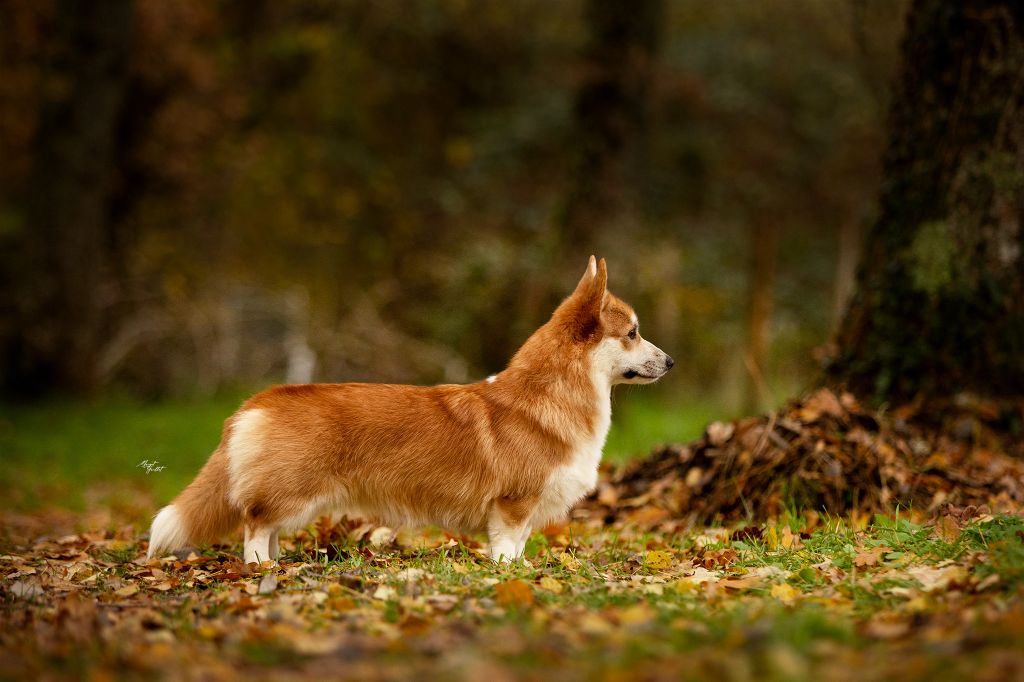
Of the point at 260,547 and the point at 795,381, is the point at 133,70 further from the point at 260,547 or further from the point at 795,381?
the point at 260,547

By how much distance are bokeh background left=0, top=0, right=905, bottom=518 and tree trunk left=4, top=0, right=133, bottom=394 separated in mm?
35

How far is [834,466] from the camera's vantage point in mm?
5398

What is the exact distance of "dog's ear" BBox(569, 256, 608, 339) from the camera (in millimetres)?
4969

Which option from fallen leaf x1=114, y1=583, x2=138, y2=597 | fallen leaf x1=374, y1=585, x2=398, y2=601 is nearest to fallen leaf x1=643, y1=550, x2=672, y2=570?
fallen leaf x1=374, y1=585, x2=398, y2=601

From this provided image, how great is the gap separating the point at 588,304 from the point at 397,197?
1655 cm

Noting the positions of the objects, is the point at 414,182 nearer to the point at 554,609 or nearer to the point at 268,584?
the point at 268,584

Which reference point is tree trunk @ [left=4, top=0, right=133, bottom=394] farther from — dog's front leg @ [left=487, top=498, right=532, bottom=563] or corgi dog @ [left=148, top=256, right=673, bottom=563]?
dog's front leg @ [left=487, top=498, right=532, bottom=563]

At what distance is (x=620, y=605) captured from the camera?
3543mm

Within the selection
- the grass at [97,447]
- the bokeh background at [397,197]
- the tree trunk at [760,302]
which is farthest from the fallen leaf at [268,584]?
the tree trunk at [760,302]

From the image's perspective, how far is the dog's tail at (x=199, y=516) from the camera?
4570mm

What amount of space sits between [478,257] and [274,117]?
35.0 ft

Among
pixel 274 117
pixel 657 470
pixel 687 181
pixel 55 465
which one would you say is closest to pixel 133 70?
pixel 274 117

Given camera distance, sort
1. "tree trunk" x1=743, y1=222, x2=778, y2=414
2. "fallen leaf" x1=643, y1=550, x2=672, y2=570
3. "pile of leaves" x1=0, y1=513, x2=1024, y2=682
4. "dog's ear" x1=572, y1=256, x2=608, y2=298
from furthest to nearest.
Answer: "tree trunk" x1=743, y1=222, x2=778, y2=414 < "dog's ear" x1=572, y1=256, x2=608, y2=298 < "fallen leaf" x1=643, y1=550, x2=672, y2=570 < "pile of leaves" x1=0, y1=513, x2=1024, y2=682

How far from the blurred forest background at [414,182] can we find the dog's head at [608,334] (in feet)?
14.7
